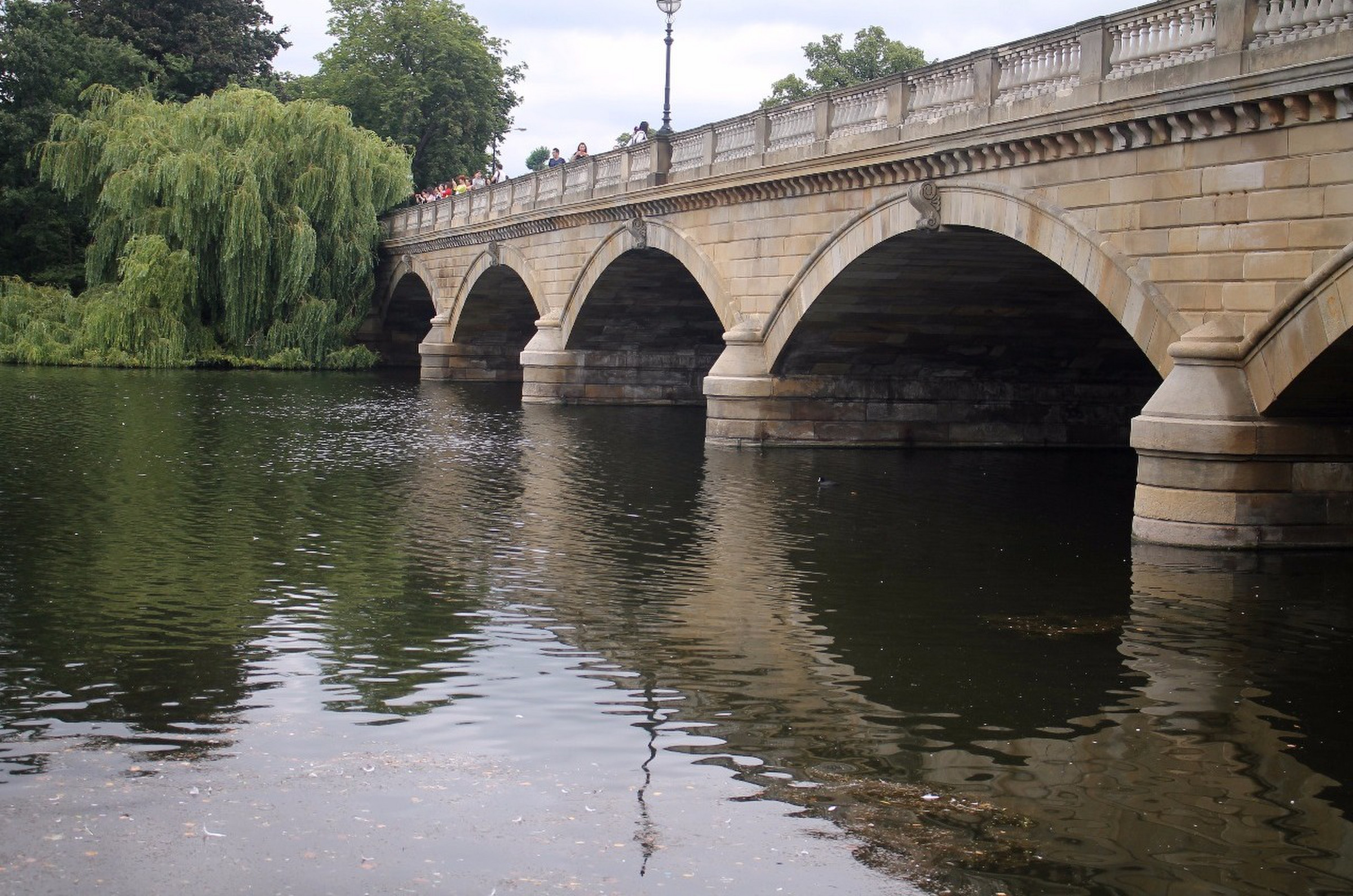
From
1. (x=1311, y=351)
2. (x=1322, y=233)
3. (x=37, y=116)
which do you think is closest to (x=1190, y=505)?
(x=1311, y=351)

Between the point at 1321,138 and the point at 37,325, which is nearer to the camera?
the point at 1321,138

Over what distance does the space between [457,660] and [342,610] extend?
1.57m

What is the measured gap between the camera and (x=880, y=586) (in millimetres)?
11609

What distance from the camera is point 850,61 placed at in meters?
69.4

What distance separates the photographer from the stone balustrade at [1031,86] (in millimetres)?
12766

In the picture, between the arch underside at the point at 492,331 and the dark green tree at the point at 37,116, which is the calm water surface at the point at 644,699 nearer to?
the arch underside at the point at 492,331

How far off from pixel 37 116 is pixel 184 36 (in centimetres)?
878

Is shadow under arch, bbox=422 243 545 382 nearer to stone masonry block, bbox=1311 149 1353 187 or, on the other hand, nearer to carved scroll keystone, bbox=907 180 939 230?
carved scroll keystone, bbox=907 180 939 230

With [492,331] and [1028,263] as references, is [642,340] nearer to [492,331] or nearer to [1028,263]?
[492,331]

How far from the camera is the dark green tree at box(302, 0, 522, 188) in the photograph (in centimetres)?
5847

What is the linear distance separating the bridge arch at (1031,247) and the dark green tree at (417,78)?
40.0 meters

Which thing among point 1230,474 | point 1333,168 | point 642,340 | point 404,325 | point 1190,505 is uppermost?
point 1333,168

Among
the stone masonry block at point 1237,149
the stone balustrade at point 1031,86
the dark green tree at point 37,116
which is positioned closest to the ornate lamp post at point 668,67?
the stone balustrade at point 1031,86

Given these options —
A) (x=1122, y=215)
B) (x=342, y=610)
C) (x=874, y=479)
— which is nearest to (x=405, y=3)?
(x=874, y=479)
